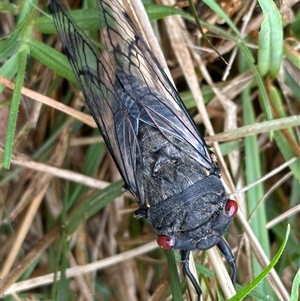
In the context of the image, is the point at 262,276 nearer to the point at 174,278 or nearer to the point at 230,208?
the point at 230,208

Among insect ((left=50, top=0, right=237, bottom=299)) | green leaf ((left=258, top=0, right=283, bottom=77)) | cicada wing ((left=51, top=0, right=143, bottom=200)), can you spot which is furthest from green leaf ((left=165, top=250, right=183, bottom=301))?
green leaf ((left=258, top=0, right=283, bottom=77))

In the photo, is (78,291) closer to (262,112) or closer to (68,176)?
(68,176)

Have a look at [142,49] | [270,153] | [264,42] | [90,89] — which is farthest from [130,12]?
[270,153]

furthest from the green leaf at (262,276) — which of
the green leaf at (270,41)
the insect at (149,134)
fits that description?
the green leaf at (270,41)

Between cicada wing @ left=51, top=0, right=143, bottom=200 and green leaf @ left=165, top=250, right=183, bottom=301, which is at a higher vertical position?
cicada wing @ left=51, top=0, right=143, bottom=200

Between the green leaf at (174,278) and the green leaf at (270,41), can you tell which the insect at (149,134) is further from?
the green leaf at (270,41)

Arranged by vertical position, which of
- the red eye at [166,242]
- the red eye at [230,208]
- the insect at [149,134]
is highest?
the insect at [149,134]

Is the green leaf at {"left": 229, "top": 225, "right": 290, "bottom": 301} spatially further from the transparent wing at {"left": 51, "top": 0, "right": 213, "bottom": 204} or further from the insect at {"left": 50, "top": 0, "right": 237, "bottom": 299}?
the transparent wing at {"left": 51, "top": 0, "right": 213, "bottom": 204}
